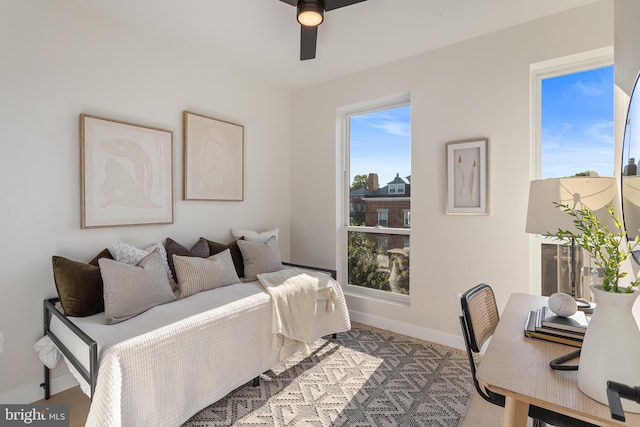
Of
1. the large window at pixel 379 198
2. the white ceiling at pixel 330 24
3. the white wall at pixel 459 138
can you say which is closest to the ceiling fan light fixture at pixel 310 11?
the white ceiling at pixel 330 24

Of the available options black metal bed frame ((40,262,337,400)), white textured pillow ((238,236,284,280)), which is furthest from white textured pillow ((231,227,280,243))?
black metal bed frame ((40,262,337,400))

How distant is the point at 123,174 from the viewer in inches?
98.0

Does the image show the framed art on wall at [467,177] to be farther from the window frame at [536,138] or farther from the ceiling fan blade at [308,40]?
the ceiling fan blade at [308,40]

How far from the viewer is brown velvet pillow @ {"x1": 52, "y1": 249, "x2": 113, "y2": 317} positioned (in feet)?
6.43

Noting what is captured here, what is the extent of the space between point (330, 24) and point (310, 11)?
781 millimetres

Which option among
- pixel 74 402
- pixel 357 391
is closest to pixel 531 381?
pixel 357 391

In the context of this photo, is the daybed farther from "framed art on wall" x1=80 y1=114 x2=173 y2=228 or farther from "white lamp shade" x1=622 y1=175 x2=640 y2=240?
"white lamp shade" x1=622 y1=175 x2=640 y2=240

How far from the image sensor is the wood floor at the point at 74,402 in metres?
1.93

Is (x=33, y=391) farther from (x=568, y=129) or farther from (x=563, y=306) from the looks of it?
(x=568, y=129)

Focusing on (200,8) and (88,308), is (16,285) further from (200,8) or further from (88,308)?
(200,8)

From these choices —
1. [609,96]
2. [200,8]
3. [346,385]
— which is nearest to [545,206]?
[609,96]

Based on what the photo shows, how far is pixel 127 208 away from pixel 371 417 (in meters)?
2.30

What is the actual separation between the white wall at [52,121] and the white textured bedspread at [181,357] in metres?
0.65

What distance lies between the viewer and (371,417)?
1952 mm
